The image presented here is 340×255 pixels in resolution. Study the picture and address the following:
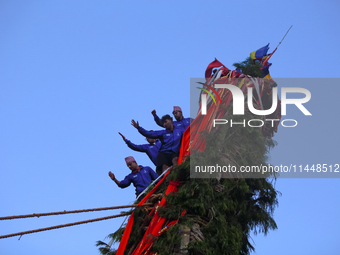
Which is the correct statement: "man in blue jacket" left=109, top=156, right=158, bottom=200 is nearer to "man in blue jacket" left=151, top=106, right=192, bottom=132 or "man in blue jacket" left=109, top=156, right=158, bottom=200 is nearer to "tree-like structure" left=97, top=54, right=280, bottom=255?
"man in blue jacket" left=151, top=106, right=192, bottom=132

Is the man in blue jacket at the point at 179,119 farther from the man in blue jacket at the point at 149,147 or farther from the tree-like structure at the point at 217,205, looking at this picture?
the tree-like structure at the point at 217,205

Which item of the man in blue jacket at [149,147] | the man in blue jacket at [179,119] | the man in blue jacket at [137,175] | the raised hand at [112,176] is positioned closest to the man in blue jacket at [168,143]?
the man in blue jacket at [137,175]

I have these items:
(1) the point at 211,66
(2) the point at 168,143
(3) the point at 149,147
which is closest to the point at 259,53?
(1) the point at 211,66

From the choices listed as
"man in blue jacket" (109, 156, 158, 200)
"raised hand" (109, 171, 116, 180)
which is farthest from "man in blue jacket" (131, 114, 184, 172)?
"raised hand" (109, 171, 116, 180)

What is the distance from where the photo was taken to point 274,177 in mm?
8797

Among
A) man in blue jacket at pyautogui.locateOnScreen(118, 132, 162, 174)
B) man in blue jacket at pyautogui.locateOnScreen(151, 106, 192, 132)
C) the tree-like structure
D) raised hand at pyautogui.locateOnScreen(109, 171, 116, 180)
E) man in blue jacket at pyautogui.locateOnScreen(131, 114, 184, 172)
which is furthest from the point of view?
man in blue jacket at pyautogui.locateOnScreen(118, 132, 162, 174)

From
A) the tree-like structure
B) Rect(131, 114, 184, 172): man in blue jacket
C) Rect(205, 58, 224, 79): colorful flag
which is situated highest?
Rect(205, 58, 224, 79): colorful flag

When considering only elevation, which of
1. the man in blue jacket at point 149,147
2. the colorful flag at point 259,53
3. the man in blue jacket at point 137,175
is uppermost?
the colorful flag at point 259,53

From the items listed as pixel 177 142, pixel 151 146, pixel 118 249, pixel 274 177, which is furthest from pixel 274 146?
pixel 151 146

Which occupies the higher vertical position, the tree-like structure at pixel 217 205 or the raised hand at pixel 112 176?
the raised hand at pixel 112 176

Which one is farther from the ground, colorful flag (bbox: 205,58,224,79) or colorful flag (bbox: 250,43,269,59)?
colorful flag (bbox: 250,43,269,59)

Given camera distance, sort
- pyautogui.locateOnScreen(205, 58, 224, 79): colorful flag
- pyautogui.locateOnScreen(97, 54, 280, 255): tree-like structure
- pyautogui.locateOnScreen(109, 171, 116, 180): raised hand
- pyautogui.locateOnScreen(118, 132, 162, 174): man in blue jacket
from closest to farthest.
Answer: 1. pyautogui.locateOnScreen(97, 54, 280, 255): tree-like structure
2. pyautogui.locateOnScreen(205, 58, 224, 79): colorful flag
3. pyautogui.locateOnScreen(109, 171, 116, 180): raised hand
4. pyautogui.locateOnScreen(118, 132, 162, 174): man in blue jacket

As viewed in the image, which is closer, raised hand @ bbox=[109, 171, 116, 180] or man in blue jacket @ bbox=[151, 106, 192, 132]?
raised hand @ bbox=[109, 171, 116, 180]

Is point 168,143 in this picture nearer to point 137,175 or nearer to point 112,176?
point 137,175
